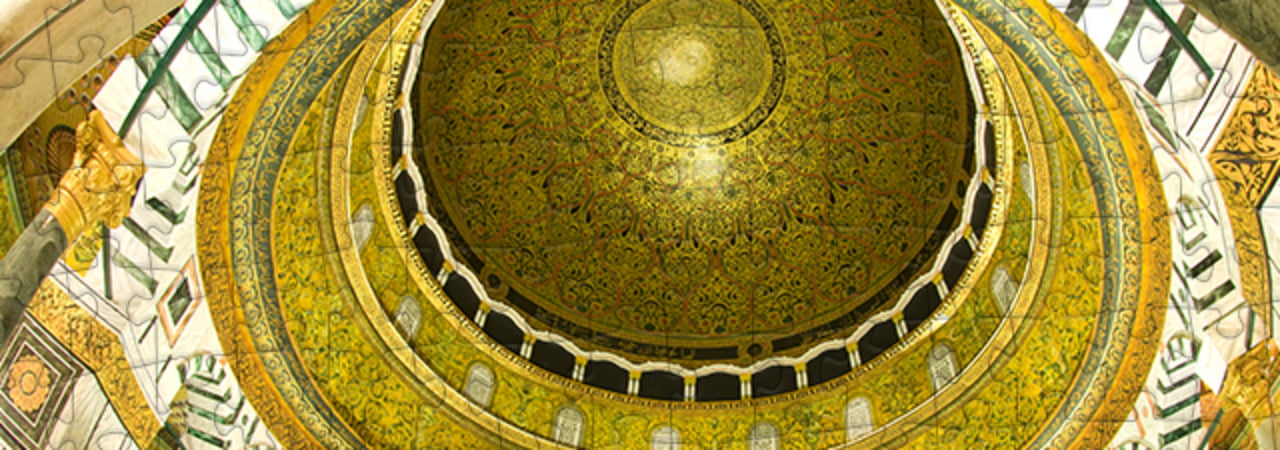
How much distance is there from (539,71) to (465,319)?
8.88ft

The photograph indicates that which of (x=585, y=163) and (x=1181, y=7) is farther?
(x=585, y=163)

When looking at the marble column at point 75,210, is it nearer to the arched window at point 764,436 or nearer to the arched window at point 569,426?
the arched window at point 569,426

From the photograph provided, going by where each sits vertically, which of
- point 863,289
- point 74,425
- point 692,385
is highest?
point 863,289

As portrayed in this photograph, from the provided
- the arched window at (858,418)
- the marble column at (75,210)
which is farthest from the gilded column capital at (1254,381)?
the marble column at (75,210)

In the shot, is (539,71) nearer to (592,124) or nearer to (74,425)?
→ (592,124)

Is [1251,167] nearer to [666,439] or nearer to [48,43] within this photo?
[48,43]

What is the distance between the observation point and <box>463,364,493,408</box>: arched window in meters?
10.4

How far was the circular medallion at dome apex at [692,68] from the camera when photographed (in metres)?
12.0

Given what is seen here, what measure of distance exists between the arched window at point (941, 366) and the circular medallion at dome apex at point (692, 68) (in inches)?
125

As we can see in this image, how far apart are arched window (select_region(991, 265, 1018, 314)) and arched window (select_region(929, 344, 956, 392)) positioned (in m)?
0.67

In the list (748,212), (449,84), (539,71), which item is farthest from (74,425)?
(748,212)

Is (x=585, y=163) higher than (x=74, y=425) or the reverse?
higher

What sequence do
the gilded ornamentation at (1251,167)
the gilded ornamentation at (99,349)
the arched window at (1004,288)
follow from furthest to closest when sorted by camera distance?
the arched window at (1004,288)
the gilded ornamentation at (99,349)
the gilded ornamentation at (1251,167)

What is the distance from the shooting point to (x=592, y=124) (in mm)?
12258
